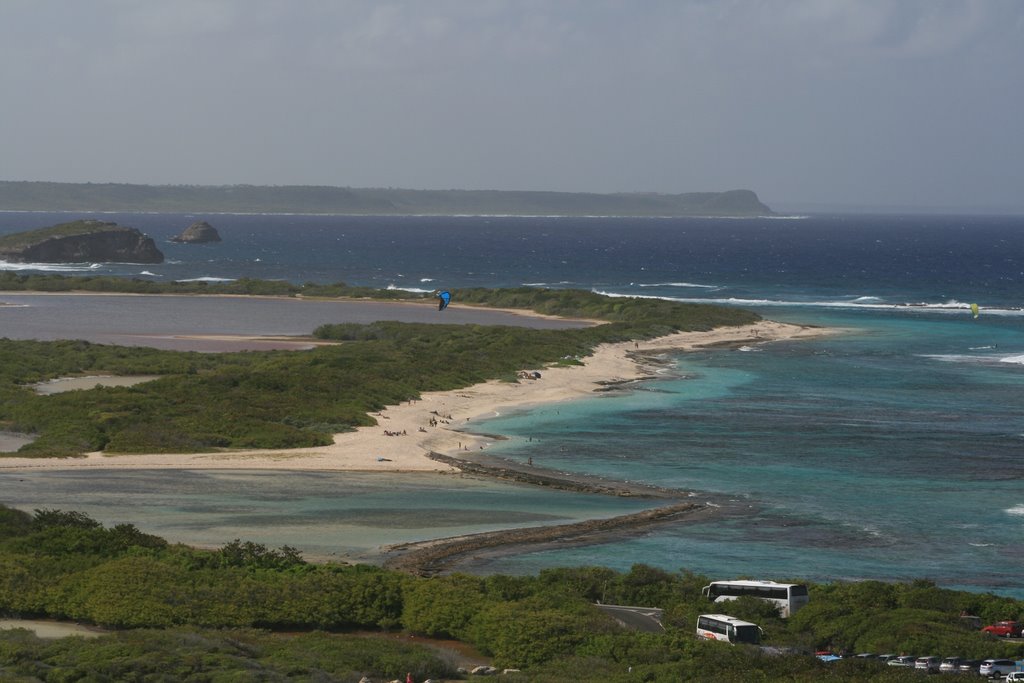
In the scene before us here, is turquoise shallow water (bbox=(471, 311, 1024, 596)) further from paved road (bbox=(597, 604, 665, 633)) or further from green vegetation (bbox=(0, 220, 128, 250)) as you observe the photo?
green vegetation (bbox=(0, 220, 128, 250))

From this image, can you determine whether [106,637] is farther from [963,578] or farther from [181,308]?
[181,308]

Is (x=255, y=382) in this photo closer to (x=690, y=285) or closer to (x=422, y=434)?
(x=422, y=434)

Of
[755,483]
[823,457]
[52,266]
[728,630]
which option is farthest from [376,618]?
[52,266]

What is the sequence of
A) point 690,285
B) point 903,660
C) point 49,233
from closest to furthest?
point 903,660, point 690,285, point 49,233

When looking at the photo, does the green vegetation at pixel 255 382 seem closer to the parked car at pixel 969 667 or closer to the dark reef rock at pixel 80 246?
the parked car at pixel 969 667

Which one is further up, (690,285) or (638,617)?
(638,617)

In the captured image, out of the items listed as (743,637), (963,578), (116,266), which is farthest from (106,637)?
(116,266)
